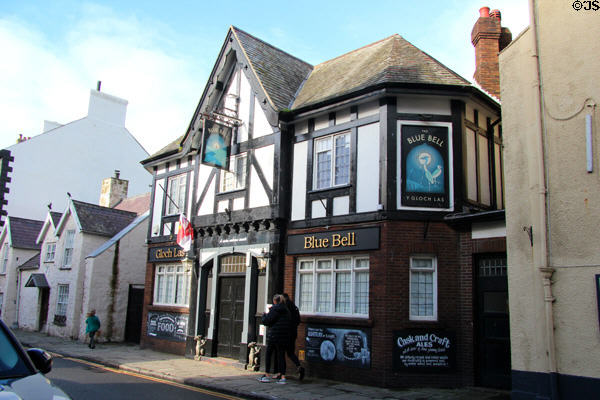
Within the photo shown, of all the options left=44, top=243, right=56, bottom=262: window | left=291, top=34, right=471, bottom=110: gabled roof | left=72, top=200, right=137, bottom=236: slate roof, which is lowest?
left=44, top=243, right=56, bottom=262: window

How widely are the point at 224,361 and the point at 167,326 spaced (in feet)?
13.0

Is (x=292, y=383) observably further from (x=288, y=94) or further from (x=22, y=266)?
(x=22, y=266)

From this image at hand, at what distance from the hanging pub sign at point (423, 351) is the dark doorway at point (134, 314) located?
1369cm

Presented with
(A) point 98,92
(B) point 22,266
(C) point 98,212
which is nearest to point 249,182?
(C) point 98,212

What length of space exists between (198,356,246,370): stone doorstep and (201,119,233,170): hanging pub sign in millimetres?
5865

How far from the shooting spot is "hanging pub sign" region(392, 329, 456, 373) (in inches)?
441

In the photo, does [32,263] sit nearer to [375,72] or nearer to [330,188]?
[330,188]

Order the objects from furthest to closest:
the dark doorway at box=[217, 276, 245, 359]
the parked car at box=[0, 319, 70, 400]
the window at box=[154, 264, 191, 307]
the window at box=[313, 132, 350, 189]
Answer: the window at box=[154, 264, 191, 307] < the dark doorway at box=[217, 276, 245, 359] < the window at box=[313, 132, 350, 189] < the parked car at box=[0, 319, 70, 400]

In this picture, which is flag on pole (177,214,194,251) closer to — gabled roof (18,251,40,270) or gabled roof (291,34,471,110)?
gabled roof (291,34,471,110)

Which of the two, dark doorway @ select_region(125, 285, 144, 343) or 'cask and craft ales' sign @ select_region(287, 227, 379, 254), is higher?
'cask and craft ales' sign @ select_region(287, 227, 379, 254)

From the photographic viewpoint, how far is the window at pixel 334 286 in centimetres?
1234

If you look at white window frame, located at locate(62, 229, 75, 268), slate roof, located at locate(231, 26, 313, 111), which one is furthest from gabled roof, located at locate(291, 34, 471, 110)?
white window frame, located at locate(62, 229, 75, 268)

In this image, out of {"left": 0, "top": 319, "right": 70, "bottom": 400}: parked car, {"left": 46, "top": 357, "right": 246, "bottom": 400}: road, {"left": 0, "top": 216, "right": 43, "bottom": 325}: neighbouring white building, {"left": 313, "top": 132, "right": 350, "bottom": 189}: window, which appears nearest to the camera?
{"left": 0, "top": 319, "right": 70, "bottom": 400}: parked car

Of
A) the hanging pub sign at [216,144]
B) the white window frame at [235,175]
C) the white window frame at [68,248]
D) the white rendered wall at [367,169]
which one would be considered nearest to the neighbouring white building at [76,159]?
the white window frame at [68,248]
